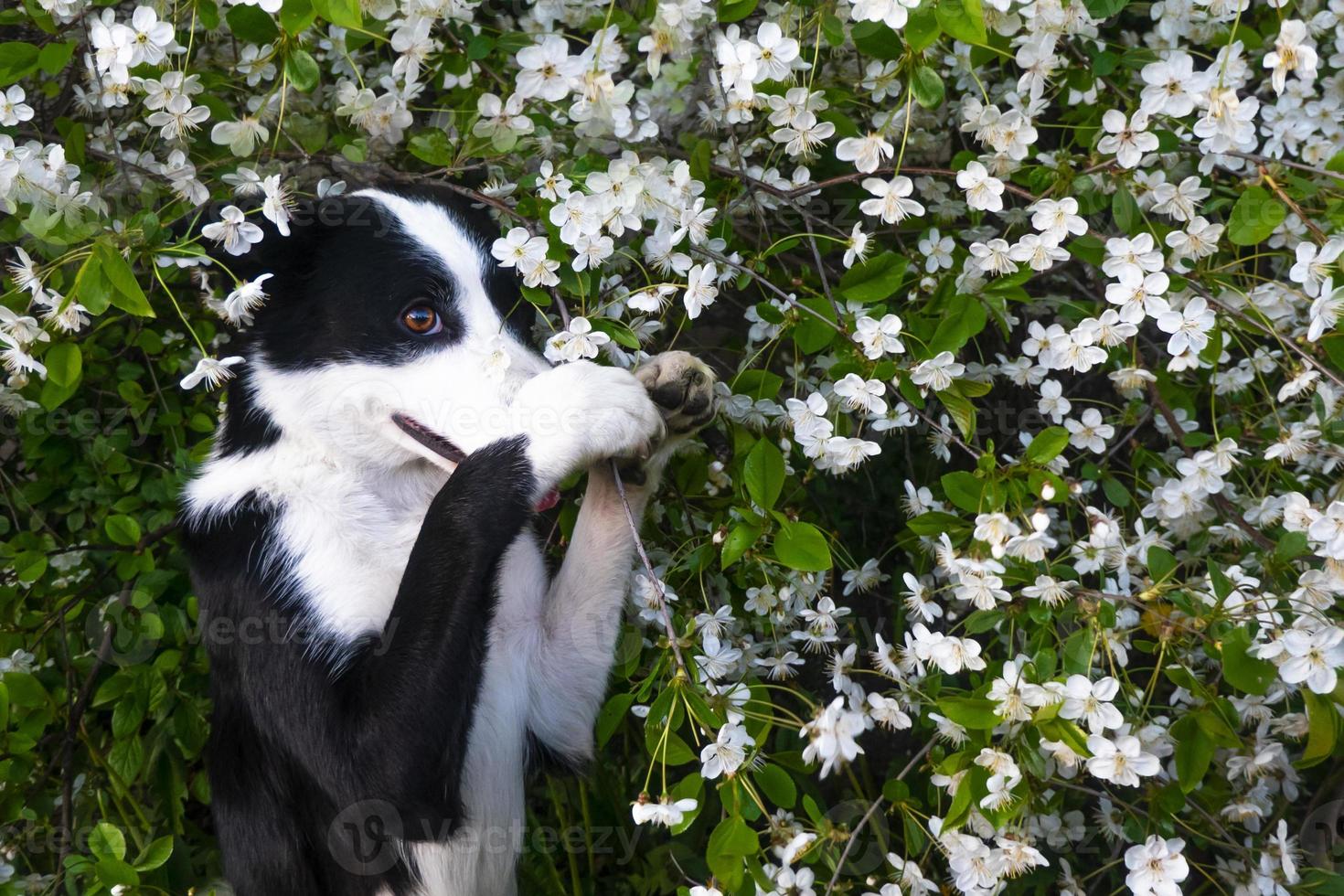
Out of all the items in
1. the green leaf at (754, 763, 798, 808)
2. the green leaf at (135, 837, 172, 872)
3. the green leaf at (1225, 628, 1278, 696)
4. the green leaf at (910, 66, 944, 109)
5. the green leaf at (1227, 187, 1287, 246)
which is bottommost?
the green leaf at (135, 837, 172, 872)

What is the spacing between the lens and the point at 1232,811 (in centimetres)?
221

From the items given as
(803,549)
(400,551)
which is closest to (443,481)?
(400,551)

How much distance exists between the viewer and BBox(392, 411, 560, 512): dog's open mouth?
6.46 feet

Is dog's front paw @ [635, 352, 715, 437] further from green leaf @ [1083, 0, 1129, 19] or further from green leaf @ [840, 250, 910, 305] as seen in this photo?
green leaf @ [1083, 0, 1129, 19]

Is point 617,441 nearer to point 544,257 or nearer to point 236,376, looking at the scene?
point 544,257

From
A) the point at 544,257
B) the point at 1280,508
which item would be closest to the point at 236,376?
the point at 544,257

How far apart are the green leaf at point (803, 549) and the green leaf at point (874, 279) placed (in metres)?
0.44

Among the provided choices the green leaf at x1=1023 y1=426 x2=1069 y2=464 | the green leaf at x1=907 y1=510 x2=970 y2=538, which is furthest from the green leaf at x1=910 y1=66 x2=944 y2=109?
the green leaf at x1=907 y1=510 x2=970 y2=538

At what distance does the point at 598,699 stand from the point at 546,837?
0.91m

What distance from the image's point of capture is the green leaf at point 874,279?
1.89 metres

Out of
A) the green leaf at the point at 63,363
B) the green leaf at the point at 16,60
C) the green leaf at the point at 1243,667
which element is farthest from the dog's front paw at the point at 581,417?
the green leaf at the point at 16,60

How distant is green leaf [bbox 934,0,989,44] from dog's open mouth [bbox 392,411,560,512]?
0.98m

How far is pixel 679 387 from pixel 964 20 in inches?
28.5

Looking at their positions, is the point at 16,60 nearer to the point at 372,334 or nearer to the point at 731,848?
the point at 372,334
